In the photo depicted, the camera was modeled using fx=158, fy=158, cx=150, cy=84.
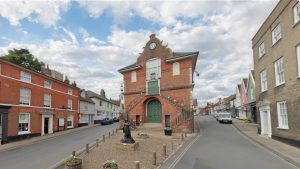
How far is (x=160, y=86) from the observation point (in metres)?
21.6

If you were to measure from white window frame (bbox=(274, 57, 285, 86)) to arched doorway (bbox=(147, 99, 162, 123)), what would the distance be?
42.0 feet

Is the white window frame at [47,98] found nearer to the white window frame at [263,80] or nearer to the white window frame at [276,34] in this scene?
the white window frame at [263,80]

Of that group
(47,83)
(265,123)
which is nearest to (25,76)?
(47,83)

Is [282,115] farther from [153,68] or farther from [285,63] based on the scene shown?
[153,68]

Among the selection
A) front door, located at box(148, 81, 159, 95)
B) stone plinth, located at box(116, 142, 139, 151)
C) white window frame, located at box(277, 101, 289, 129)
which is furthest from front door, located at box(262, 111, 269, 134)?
stone plinth, located at box(116, 142, 139, 151)

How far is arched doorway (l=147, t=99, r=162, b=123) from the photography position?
834 inches

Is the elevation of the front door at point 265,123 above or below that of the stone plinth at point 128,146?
above

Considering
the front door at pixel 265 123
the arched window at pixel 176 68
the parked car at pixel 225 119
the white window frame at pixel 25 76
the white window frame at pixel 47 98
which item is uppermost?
the arched window at pixel 176 68

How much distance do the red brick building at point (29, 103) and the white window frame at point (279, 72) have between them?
23727 millimetres

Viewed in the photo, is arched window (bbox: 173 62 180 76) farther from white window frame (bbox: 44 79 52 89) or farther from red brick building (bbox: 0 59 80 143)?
white window frame (bbox: 44 79 52 89)

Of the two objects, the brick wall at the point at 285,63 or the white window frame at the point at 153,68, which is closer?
the brick wall at the point at 285,63

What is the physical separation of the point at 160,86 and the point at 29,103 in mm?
15611

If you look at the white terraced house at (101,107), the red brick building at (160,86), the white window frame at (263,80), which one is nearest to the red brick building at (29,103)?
the red brick building at (160,86)

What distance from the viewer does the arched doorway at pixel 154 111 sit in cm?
2117
